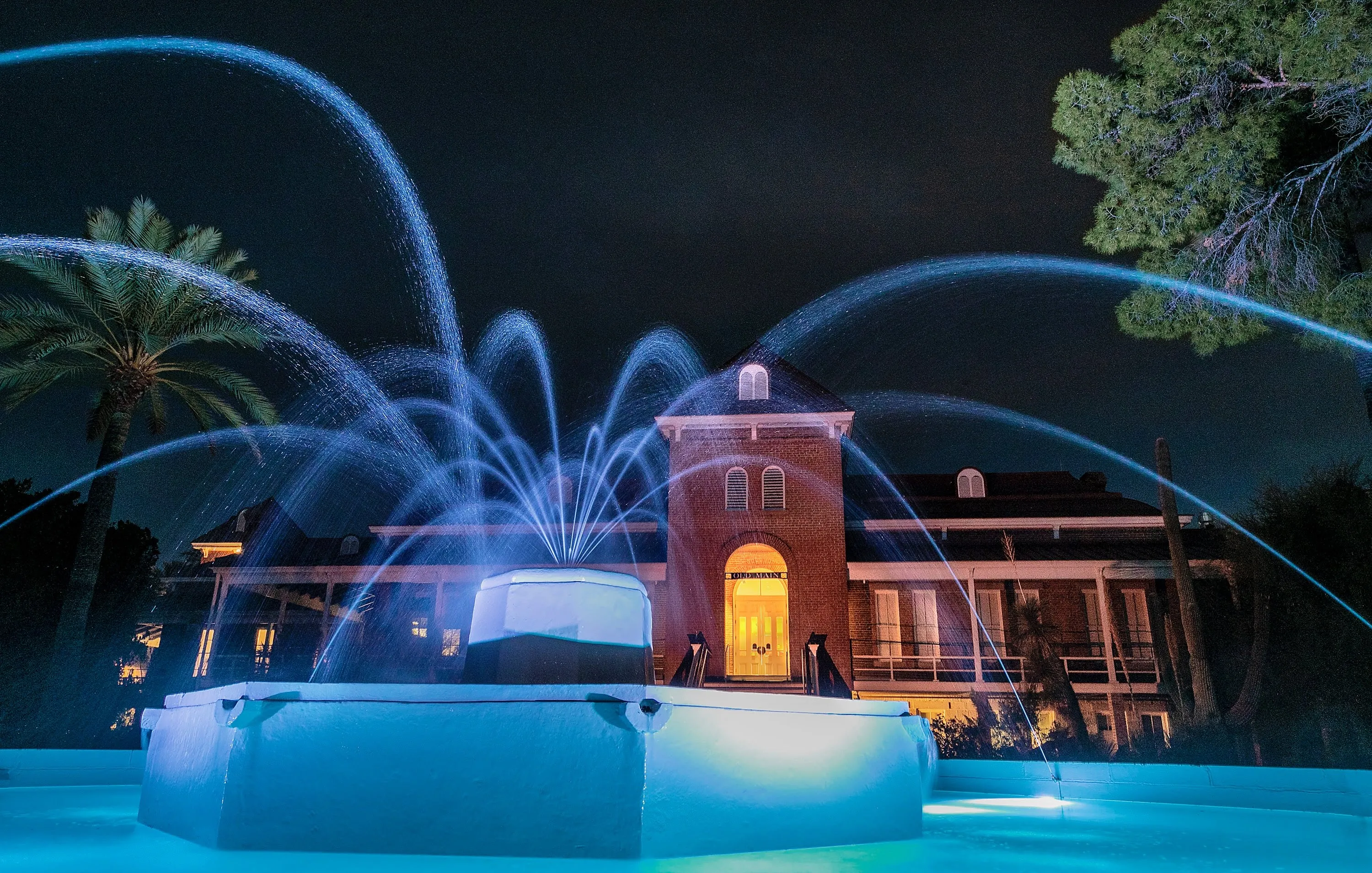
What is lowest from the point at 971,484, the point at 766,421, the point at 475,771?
the point at 475,771

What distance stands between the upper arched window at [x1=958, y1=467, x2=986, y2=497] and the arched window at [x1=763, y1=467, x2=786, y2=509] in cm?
823

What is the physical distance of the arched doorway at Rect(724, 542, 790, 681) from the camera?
25.8 metres

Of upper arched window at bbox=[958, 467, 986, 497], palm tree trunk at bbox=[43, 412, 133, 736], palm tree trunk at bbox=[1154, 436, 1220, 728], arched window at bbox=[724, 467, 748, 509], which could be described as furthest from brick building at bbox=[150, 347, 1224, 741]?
palm tree trunk at bbox=[43, 412, 133, 736]

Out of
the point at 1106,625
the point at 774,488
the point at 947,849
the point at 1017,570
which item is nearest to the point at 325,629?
the point at 774,488

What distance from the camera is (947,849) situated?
22.3ft

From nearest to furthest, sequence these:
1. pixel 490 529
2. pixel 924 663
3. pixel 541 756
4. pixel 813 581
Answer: pixel 541 756, pixel 813 581, pixel 924 663, pixel 490 529

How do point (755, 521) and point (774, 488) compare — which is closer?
point (755, 521)

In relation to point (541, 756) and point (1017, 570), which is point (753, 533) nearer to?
point (1017, 570)

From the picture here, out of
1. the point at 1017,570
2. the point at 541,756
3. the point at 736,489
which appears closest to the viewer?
the point at 541,756

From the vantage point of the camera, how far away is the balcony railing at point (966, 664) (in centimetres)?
2488

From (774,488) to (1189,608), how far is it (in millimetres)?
11961

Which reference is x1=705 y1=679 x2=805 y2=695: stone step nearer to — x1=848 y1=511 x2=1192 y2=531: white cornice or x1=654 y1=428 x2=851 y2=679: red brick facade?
x1=654 y1=428 x2=851 y2=679: red brick facade

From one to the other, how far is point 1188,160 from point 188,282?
73.3ft

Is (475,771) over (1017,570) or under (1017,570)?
under
